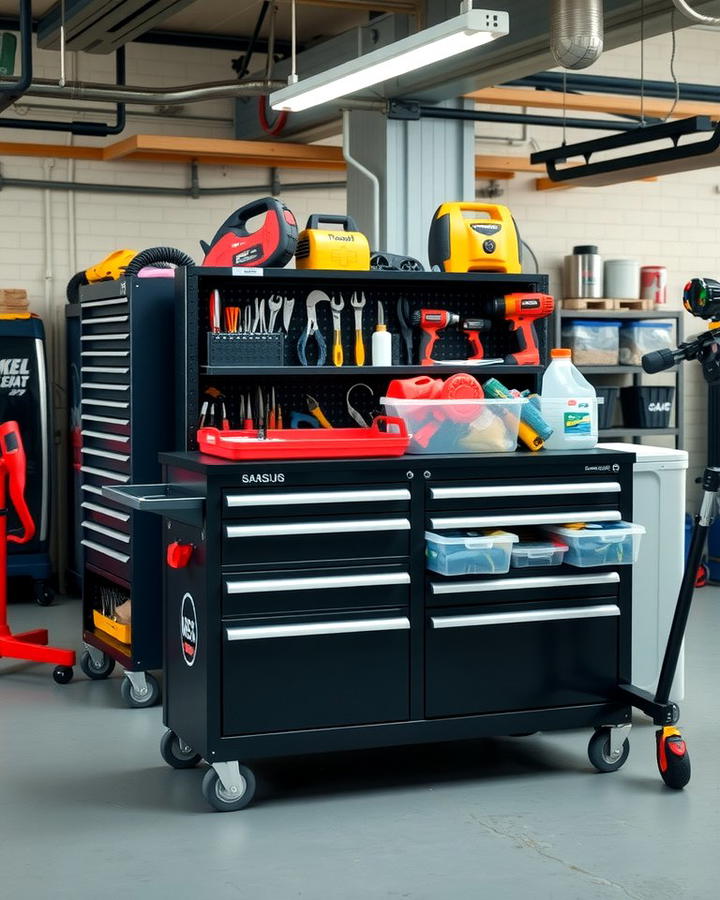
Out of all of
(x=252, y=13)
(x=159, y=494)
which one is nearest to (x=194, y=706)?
(x=159, y=494)

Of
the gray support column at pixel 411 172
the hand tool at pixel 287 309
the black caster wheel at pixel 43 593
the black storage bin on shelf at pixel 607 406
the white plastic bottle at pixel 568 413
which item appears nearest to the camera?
the white plastic bottle at pixel 568 413

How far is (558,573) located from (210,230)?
14.3ft

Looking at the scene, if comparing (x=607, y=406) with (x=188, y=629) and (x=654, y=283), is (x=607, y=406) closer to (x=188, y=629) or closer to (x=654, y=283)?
(x=654, y=283)

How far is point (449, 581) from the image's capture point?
3.66 metres

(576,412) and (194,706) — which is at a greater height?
(576,412)

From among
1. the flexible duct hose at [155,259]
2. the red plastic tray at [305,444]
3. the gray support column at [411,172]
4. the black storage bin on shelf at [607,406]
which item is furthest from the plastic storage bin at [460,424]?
the black storage bin on shelf at [607,406]

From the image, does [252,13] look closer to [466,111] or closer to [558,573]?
[466,111]

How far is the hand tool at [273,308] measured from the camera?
4.46 metres

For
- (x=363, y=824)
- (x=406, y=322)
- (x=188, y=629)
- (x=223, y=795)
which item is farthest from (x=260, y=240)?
(x=363, y=824)

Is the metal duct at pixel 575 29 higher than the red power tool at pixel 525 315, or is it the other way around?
the metal duct at pixel 575 29

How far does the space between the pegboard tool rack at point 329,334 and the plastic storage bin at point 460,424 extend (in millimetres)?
700

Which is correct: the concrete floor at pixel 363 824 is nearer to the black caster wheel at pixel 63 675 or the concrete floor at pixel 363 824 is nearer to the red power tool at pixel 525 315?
the black caster wheel at pixel 63 675

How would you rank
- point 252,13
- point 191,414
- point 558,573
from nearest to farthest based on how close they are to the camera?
point 558,573
point 191,414
point 252,13

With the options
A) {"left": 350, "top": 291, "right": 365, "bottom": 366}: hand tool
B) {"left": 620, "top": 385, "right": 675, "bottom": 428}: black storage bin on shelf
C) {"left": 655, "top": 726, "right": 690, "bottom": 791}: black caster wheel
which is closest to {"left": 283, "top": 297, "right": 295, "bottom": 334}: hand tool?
{"left": 350, "top": 291, "right": 365, "bottom": 366}: hand tool
